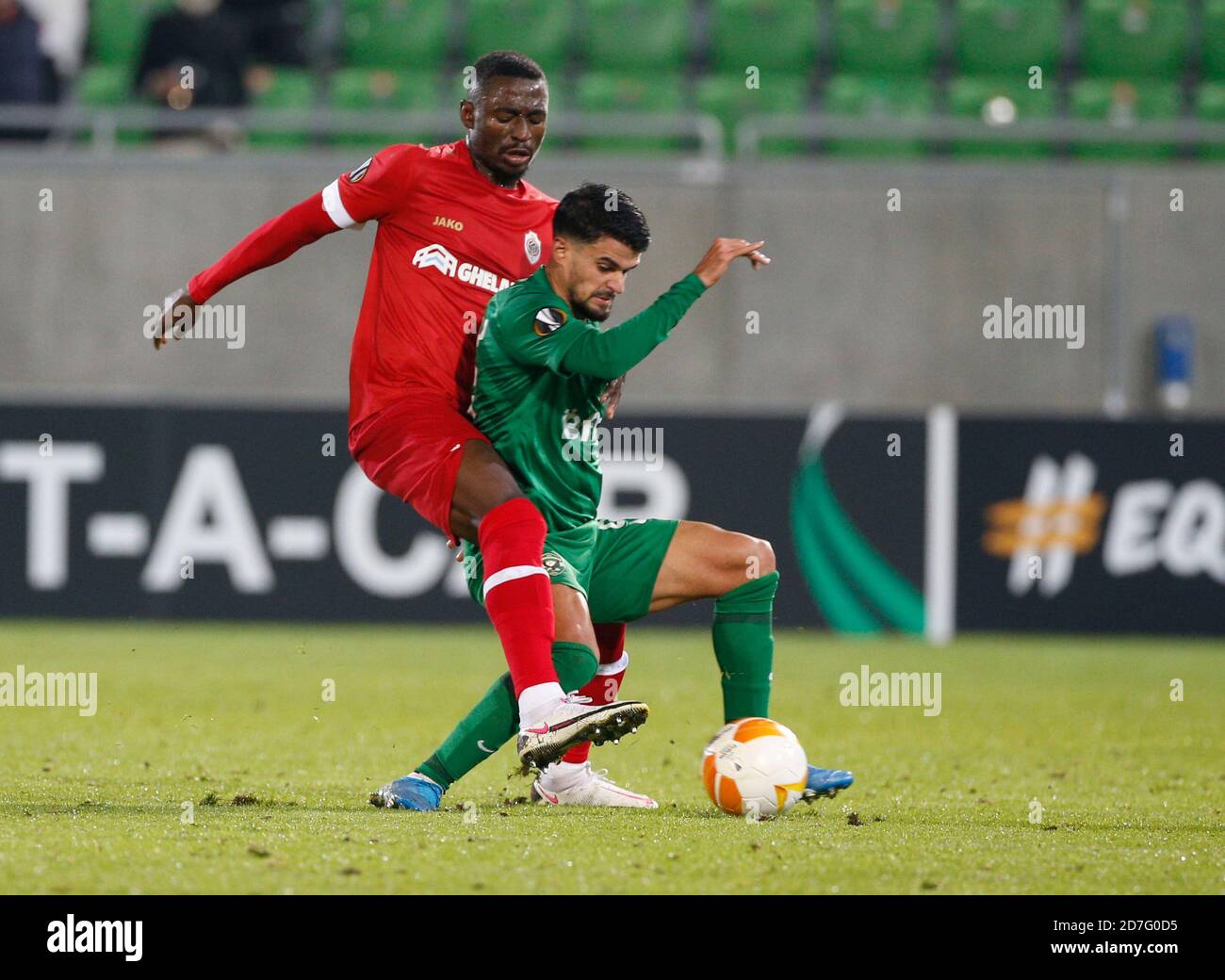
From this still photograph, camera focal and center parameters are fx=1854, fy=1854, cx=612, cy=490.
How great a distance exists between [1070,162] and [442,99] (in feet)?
14.5

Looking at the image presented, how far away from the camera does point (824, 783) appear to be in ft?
17.1

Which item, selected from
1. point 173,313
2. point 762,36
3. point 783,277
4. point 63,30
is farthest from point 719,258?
point 63,30

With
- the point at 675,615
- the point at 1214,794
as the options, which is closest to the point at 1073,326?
the point at 675,615

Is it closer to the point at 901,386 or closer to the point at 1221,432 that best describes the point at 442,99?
the point at 901,386

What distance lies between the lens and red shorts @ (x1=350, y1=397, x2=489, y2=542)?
5.05m

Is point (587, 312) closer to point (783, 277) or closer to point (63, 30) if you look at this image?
point (783, 277)

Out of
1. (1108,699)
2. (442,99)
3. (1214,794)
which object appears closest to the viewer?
(1214,794)

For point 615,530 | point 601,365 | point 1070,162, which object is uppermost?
point 1070,162

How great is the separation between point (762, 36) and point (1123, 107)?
8.54 ft

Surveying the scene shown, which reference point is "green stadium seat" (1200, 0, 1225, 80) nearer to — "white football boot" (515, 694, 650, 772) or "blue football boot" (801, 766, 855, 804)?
"blue football boot" (801, 766, 855, 804)

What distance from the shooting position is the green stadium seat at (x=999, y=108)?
12969mm

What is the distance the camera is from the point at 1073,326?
12.3 metres

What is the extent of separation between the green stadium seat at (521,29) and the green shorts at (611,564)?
8.46 m

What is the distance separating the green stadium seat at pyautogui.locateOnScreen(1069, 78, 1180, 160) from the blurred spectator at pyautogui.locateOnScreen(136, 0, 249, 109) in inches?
231
